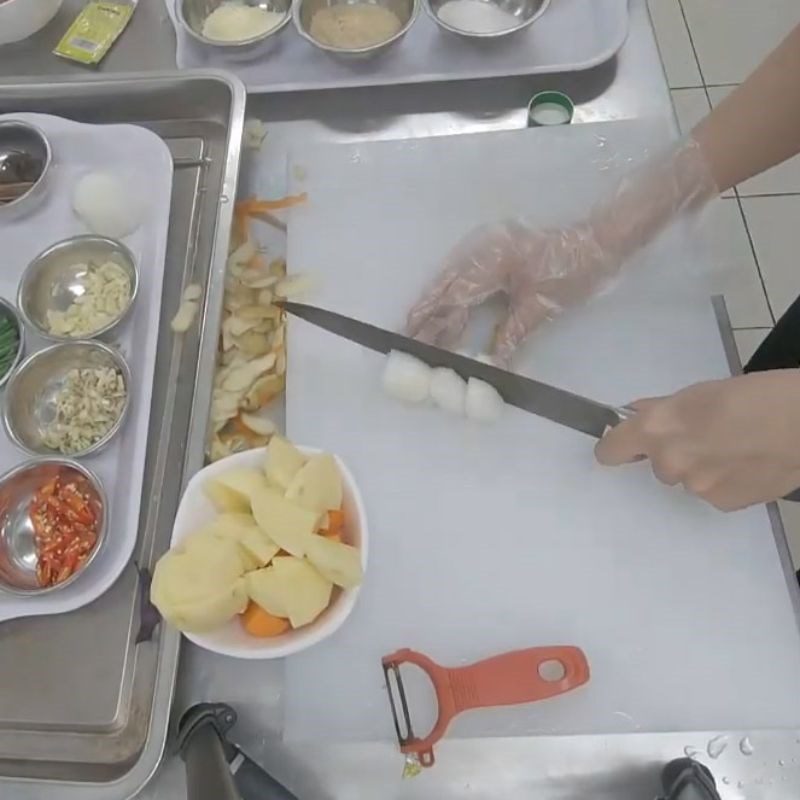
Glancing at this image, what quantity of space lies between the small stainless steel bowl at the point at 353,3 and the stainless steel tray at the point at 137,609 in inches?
4.7

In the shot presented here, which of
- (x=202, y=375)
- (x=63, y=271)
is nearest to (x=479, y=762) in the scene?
(x=202, y=375)

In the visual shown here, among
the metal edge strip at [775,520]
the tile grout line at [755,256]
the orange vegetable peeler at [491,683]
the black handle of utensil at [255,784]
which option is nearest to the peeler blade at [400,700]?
the orange vegetable peeler at [491,683]

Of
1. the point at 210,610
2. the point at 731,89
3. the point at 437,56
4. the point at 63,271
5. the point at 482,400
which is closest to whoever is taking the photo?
the point at 210,610

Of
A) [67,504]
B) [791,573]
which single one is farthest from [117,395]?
[791,573]

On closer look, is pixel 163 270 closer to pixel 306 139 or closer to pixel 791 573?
pixel 306 139

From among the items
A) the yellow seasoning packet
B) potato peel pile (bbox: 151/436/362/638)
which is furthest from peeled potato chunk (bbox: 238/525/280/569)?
the yellow seasoning packet

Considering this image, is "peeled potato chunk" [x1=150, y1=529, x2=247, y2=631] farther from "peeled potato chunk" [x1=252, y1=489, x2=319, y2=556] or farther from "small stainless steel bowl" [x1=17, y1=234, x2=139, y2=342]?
"small stainless steel bowl" [x1=17, y1=234, x2=139, y2=342]

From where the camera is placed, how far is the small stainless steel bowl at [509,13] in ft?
3.51

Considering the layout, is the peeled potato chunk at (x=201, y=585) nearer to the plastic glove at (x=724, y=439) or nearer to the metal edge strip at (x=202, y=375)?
the metal edge strip at (x=202, y=375)

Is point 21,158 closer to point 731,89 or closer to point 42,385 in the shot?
point 42,385

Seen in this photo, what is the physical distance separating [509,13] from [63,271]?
26.3 inches

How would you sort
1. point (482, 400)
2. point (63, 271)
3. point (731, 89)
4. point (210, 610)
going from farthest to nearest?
point (731, 89) < point (63, 271) < point (482, 400) < point (210, 610)

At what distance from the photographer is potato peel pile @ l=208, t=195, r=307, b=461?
0.92m

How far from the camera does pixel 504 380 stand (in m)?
0.88
